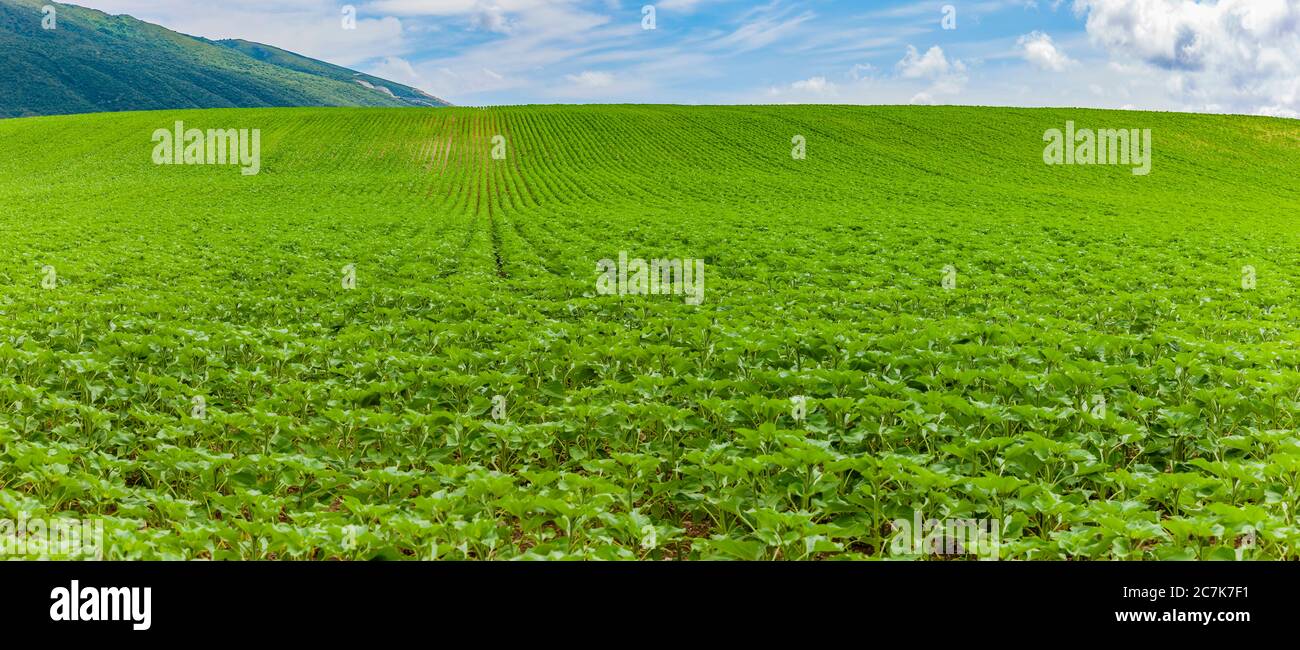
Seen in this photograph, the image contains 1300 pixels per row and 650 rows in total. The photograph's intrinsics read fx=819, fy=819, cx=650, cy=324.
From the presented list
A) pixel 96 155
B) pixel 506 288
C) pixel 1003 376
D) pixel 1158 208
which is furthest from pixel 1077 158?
pixel 96 155

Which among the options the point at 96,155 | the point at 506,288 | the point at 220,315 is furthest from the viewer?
the point at 96,155

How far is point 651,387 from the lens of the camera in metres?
8.65

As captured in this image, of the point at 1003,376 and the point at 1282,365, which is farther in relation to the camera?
the point at 1282,365

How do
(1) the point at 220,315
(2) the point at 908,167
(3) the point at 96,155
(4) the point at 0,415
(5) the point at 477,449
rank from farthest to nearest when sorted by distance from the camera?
1. (3) the point at 96,155
2. (2) the point at 908,167
3. (1) the point at 220,315
4. (4) the point at 0,415
5. (5) the point at 477,449

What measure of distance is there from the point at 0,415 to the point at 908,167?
52740 millimetres

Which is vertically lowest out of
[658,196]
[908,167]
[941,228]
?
[941,228]

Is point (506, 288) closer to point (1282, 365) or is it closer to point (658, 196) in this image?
point (1282, 365)

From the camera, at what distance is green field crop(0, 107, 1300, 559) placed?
567cm

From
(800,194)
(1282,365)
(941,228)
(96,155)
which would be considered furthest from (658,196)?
(96,155)

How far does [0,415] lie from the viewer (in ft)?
27.2

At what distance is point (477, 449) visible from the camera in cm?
734

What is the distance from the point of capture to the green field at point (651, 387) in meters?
5.67

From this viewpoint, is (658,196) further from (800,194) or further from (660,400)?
(660,400)

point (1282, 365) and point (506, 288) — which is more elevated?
point (506, 288)
